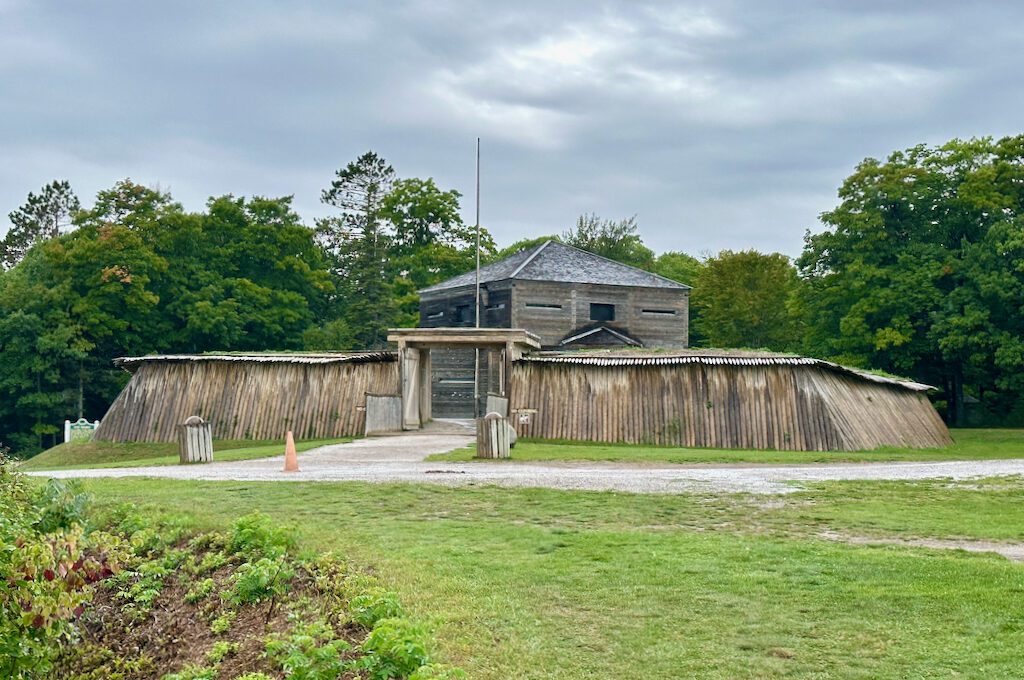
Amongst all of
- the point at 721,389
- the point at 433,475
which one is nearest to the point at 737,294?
the point at 721,389

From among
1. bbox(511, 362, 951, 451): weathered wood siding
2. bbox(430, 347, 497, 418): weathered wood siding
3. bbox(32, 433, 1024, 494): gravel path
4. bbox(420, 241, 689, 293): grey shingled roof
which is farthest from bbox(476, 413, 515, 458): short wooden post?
bbox(420, 241, 689, 293): grey shingled roof

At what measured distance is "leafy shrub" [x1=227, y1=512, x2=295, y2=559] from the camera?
10.2 meters

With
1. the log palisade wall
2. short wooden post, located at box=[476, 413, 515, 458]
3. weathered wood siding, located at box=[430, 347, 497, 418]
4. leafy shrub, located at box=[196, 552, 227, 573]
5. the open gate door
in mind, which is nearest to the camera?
leafy shrub, located at box=[196, 552, 227, 573]

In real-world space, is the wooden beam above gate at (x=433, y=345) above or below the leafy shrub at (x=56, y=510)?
above

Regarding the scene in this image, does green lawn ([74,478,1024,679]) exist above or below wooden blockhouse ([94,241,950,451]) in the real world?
below

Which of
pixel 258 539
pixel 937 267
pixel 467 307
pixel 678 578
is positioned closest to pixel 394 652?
pixel 678 578

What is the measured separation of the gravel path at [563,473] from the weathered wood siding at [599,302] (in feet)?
69.7

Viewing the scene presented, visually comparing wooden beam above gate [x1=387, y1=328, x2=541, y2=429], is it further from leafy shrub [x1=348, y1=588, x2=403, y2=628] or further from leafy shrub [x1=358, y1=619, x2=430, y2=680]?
leafy shrub [x1=358, y1=619, x2=430, y2=680]

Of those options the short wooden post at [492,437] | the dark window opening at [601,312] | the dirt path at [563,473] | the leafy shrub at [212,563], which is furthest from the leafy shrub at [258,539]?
the dark window opening at [601,312]

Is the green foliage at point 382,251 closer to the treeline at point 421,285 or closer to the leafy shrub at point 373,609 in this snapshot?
the treeline at point 421,285

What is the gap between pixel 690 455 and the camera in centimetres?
2322

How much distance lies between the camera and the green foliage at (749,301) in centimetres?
5962

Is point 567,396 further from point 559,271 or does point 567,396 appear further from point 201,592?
point 201,592

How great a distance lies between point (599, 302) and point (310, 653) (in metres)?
38.3
